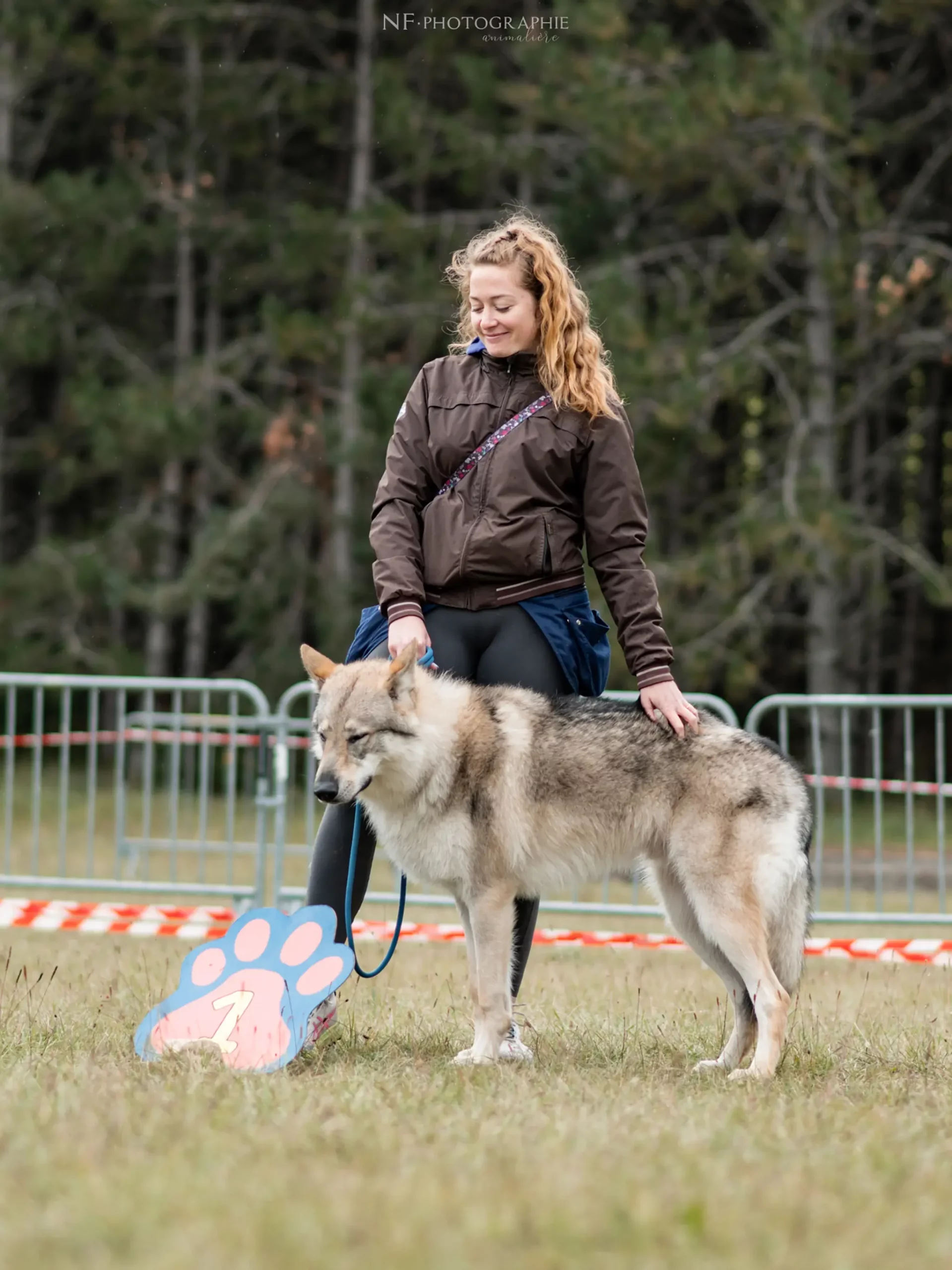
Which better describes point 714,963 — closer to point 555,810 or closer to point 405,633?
point 555,810

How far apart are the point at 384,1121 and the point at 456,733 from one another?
1372 millimetres

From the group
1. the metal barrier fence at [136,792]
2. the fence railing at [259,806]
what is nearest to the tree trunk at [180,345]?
the metal barrier fence at [136,792]

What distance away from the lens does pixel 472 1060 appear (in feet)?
14.9

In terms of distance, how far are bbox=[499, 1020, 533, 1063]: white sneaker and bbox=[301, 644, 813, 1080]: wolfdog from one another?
0.10m

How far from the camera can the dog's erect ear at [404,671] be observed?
14.8 feet

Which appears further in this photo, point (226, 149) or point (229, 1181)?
point (226, 149)

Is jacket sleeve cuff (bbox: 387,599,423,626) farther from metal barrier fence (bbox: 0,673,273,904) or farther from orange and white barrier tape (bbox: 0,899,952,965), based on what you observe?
metal barrier fence (bbox: 0,673,273,904)

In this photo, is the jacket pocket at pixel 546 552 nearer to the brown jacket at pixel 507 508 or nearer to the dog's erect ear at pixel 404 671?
the brown jacket at pixel 507 508

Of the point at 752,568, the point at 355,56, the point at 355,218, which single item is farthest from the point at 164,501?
the point at 752,568

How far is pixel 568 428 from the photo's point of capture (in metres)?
4.77

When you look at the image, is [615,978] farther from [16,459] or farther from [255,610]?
[16,459]

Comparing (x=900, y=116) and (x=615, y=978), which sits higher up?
→ (x=900, y=116)

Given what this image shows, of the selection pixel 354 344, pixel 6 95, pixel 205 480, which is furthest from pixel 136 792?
pixel 6 95

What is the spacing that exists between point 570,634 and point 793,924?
45.0 inches
